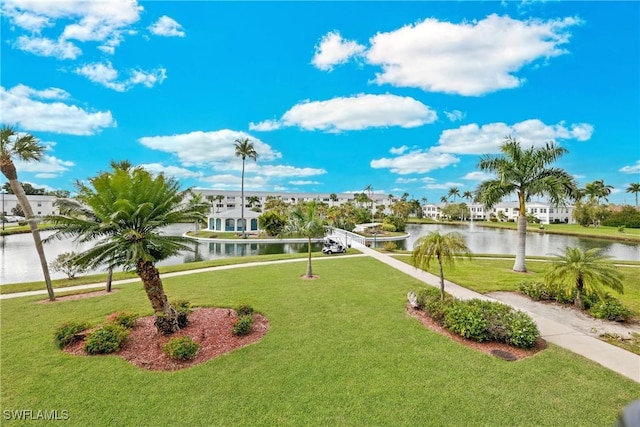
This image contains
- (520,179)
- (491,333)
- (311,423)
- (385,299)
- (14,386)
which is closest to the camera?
(311,423)

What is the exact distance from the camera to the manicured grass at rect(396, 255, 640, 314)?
1180cm

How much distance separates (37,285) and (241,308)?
11774 mm

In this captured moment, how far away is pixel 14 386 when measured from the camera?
19.5 ft

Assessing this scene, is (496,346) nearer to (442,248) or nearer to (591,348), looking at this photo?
(591,348)

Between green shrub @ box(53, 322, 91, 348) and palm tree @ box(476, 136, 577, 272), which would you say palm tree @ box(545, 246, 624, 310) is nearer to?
palm tree @ box(476, 136, 577, 272)

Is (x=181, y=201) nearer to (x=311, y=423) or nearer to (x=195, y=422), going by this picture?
(x=195, y=422)

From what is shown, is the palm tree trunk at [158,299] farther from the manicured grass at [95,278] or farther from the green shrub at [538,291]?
the green shrub at [538,291]

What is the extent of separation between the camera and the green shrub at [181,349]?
6879 mm

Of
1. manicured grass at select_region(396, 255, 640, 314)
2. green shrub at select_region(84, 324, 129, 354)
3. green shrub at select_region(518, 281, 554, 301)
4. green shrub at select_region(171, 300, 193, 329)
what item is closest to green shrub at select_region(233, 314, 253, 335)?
green shrub at select_region(171, 300, 193, 329)

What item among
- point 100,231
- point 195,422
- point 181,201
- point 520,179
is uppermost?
point 520,179

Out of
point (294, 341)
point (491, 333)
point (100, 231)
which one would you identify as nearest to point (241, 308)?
point (294, 341)

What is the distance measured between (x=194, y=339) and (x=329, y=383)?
3946mm

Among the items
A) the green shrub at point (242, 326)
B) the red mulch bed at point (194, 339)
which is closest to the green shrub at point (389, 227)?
the red mulch bed at point (194, 339)

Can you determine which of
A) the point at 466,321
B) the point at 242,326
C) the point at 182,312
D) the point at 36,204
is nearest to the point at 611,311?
the point at 466,321
